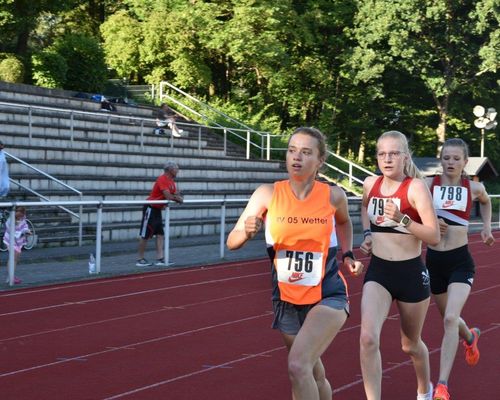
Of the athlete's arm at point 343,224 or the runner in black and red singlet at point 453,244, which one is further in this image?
the runner in black and red singlet at point 453,244

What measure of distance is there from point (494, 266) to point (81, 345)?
11.9 meters

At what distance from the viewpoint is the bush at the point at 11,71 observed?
30.8 m

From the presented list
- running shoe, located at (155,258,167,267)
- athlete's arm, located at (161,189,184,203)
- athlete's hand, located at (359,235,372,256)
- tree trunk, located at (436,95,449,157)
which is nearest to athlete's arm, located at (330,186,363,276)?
athlete's hand, located at (359,235,372,256)

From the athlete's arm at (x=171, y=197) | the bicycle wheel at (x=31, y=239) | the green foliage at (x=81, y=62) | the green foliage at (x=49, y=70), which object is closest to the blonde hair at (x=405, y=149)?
the athlete's arm at (x=171, y=197)

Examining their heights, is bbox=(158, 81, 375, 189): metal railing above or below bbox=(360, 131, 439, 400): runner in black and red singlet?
above

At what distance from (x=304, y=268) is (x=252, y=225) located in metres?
0.48

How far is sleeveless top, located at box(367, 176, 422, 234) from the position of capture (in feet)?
23.2

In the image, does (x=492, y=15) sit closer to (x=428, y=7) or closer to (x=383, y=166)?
(x=428, y=7)

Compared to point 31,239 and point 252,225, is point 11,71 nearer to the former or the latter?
point 31,239

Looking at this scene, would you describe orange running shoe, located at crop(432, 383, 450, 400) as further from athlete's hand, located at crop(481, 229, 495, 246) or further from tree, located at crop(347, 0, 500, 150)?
tree, located at crop(347, 0, 500, 150)

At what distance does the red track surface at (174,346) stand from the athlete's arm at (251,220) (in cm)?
198

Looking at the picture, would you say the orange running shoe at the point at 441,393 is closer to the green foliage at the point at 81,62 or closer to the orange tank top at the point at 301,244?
the orange tank top at the point at 301,244

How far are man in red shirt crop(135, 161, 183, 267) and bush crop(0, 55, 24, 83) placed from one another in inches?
556

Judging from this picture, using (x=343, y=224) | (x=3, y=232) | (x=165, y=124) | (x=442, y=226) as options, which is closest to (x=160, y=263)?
(x=3, y=232)
